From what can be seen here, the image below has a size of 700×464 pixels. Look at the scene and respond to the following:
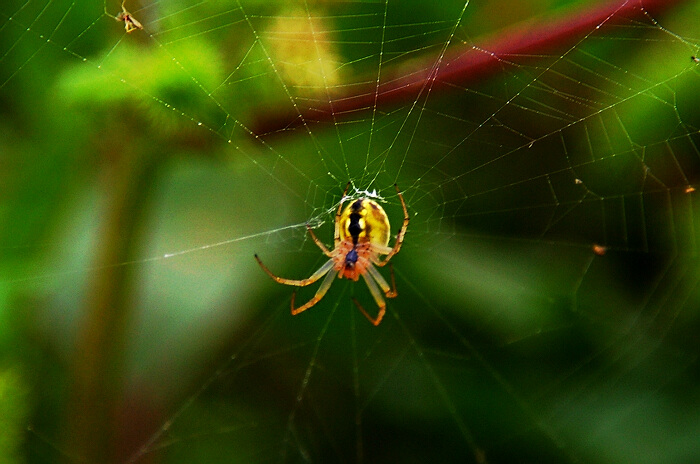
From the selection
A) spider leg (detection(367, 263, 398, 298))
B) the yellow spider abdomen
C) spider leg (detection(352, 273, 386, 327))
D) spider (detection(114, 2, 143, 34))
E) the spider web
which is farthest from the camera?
the yellow spider abdomen

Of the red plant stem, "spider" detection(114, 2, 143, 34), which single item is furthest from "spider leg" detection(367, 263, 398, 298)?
"spider" detection(114, 2, 143, 34)

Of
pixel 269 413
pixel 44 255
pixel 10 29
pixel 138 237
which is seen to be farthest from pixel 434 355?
pixel 10 29

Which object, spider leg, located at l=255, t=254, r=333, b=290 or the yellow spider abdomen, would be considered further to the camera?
the yellow spider abdomen

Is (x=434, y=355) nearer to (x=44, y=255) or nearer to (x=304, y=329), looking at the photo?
(x=304, y=329)

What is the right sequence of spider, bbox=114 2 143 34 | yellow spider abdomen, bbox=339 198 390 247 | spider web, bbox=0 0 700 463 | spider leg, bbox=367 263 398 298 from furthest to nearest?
yellow spider abdomen, bbox=339 198 390 247 < spider leg, bbox=367 263 398 298 < spider web, bbox=0 0 700 463 < spider, bbox=114 2 143 34

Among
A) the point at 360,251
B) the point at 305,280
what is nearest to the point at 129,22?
the point at 305,280

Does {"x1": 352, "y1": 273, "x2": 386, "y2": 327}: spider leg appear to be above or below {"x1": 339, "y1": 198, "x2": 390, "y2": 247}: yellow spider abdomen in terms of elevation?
below

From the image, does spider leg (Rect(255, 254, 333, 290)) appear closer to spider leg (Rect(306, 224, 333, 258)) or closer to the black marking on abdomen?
spider leg (Rect(306, 224, 333, 258))

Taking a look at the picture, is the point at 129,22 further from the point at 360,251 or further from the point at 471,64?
the point at 360,251
